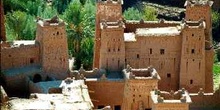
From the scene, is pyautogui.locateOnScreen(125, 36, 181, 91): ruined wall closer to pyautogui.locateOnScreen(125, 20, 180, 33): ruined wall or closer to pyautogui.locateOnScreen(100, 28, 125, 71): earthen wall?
pyautogui.locateOnScreen(100, 28, 125, 71): earthen wall

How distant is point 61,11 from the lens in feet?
244

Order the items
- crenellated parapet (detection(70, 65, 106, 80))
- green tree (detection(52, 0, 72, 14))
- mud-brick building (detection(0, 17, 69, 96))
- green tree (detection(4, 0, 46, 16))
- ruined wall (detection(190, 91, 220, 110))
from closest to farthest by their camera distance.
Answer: ruined wall (detection(190, 91, 220, 110)) → mud-brick building (detection(0, 17, 69, 96)) → crenellated parapet (detection(70, 65, 106, 80)) → green tree (detection(4, 0, 46, 16)) → green tree (detection(52, 0, 72, 14))

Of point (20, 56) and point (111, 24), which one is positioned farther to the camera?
point (111, 24)

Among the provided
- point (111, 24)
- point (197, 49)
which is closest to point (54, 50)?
point (111, 24)

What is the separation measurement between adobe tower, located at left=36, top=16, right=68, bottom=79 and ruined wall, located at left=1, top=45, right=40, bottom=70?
542mm

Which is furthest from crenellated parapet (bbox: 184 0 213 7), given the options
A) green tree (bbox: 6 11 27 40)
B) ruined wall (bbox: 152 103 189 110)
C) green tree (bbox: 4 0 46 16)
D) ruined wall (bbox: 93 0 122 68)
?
green tree (bbox: 4 0 46 16)

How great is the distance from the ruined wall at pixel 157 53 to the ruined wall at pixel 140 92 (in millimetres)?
4088

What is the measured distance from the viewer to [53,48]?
4847 cm

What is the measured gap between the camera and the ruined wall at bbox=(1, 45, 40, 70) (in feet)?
158

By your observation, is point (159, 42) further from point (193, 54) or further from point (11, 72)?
point (11, 72)

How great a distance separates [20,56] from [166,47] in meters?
10.5

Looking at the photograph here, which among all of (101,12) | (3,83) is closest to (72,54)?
(101,12)

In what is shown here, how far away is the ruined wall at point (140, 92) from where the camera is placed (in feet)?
151

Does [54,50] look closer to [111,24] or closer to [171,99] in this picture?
[111,24]
